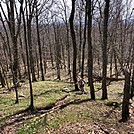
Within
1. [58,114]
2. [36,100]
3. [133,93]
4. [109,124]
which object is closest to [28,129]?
[58,114]

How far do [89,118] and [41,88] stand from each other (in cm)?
970

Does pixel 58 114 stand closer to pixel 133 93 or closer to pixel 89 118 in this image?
pixel 89 118

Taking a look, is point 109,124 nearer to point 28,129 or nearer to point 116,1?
point 28,129

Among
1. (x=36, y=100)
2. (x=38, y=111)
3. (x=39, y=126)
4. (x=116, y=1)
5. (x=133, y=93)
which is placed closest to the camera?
(x=39, y=126)

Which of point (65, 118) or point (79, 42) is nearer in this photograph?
point (65, 118)

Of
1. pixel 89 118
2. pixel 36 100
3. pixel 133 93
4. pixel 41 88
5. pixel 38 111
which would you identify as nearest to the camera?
pixel 89 118

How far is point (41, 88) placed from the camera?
19594 mm

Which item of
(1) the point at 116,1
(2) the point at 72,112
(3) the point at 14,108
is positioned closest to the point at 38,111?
(3) the point at 14,108

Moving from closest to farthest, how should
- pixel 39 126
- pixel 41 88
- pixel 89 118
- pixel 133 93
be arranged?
1. pixel 39 126
2. pixel 89 118
3. pixel 133 93
4. pixel 41 88

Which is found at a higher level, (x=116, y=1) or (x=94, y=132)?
(x=116, y=1)

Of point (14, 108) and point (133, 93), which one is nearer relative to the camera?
point (14, 108)

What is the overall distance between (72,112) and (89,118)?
105 centimetres

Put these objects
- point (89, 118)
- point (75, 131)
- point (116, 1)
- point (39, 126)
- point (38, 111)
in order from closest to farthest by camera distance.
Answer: point (75, 131) < point (39, 126) < point (89, 118) < point (38, 111) < point (116, 1)

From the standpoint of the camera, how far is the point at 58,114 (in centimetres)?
1108
